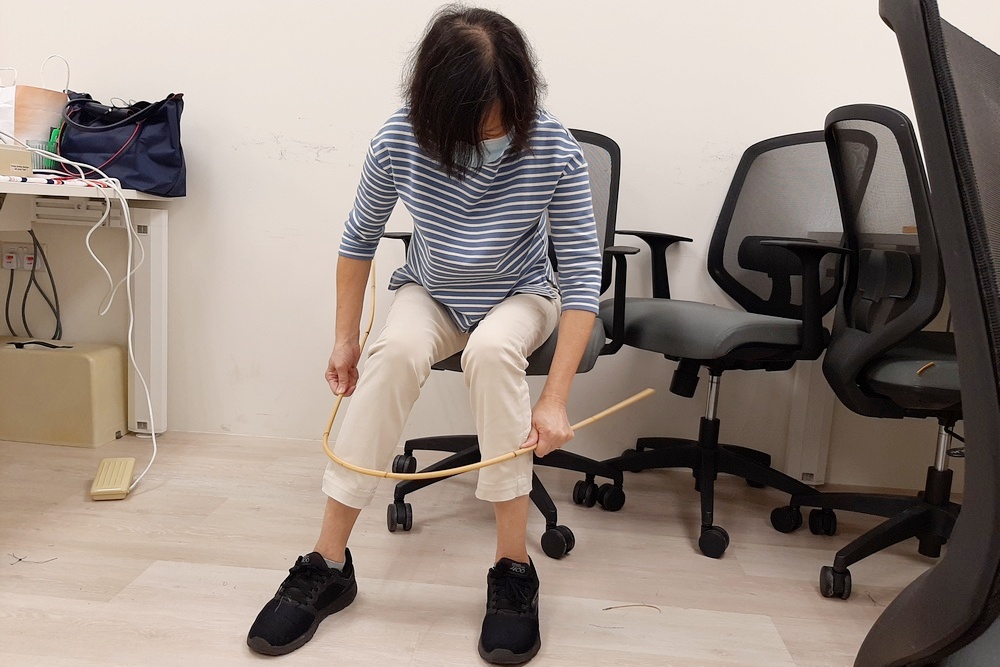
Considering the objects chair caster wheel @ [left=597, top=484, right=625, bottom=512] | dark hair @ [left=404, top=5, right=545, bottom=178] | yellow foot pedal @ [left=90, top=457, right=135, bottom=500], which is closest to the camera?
dark hair @ [left=404, top=5, right=545, bottom=178]

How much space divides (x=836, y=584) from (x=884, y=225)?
70 centimetres

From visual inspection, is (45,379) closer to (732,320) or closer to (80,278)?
(80,278)

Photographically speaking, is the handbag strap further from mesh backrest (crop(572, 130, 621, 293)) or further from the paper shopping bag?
mesh backrest (crop(572, 130, 621, 293))

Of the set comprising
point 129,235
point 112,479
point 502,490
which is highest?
point 129,235

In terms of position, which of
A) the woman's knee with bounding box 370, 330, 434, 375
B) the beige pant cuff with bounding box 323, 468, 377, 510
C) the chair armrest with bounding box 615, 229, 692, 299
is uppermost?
the chair armrest with bounding box 615, 229, 692, 299

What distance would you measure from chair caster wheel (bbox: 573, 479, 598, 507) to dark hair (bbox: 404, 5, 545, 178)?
91 cm

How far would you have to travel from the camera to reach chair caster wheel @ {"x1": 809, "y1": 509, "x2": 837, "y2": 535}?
1693mm

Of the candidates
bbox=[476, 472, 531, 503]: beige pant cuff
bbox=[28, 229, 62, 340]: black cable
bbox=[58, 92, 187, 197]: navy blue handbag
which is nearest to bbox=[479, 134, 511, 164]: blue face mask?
bbox=[476, 472, 531, 503]: beige pant cuff

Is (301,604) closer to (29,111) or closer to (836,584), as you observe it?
(836,584)

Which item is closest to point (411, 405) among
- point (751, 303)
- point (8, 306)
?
point (751, 303)

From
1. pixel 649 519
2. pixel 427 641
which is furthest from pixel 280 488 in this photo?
pixel 649 519

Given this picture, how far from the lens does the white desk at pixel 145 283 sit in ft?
6.70

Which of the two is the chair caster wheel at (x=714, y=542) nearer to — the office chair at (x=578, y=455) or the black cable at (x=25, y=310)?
the office chair at (x=578, y=455)

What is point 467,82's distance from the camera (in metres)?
1.11
